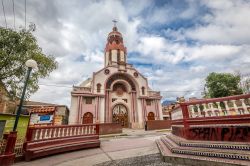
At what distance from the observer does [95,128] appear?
7.70 meters

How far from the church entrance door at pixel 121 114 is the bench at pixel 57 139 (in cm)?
1702

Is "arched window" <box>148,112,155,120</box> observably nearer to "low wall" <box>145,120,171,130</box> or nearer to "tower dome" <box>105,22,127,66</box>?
"low wall" <box>145,120,171,130</box>

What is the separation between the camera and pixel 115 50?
29.3 m

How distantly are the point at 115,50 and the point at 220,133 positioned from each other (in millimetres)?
26769

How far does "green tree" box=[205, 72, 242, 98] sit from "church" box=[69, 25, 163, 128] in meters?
15.6

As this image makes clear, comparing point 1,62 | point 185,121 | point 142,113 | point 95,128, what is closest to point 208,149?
point 185,121

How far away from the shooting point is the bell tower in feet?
94.1

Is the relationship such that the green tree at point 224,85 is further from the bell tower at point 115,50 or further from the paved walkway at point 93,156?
the paved walkway at point 93,156

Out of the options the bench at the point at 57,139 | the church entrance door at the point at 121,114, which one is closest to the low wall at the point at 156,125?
the church entrance door at the point at 121,114

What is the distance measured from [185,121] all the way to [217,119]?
1.10 metres

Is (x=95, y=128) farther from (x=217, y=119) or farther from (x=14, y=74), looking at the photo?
(x=14, y=74)

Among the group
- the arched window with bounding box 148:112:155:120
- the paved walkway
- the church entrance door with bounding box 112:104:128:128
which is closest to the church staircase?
the paved walkway

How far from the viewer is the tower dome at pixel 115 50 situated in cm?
2881

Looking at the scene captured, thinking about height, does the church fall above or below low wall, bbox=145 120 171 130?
above
